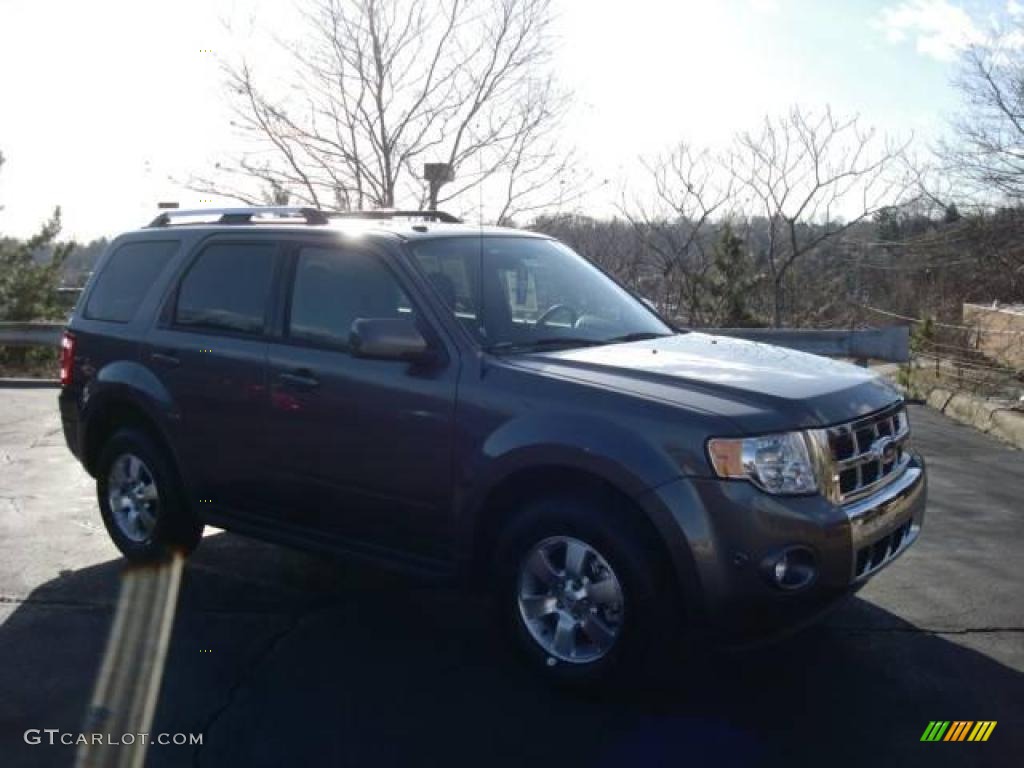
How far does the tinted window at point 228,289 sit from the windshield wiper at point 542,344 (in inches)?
52.2

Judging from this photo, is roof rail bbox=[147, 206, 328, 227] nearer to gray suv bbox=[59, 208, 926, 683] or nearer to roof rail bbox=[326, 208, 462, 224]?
gray suv bbox=[59, 208, 926, 683]

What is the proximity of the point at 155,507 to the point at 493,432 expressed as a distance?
2.44 m

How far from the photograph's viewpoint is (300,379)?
4.64m

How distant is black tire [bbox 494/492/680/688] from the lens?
3.72 metres

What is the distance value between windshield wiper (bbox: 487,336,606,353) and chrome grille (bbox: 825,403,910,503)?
122 cm

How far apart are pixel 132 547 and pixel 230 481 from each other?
102 centimetres

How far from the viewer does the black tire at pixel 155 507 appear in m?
5.42

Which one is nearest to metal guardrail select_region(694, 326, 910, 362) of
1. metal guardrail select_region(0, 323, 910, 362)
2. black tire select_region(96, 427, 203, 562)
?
metal guardrail select_region(0, 323, 910, 362)

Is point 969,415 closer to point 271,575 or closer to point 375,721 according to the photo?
point 271,575

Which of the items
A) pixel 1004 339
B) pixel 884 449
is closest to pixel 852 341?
pixel 1004 339

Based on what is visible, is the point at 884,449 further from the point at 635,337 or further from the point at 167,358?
the point at 167,358

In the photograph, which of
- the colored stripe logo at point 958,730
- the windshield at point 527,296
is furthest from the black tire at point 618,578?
the colored stripe logo at point 958,730

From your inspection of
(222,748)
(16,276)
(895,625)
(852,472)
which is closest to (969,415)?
(895,625)

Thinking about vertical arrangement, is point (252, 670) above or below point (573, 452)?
below
